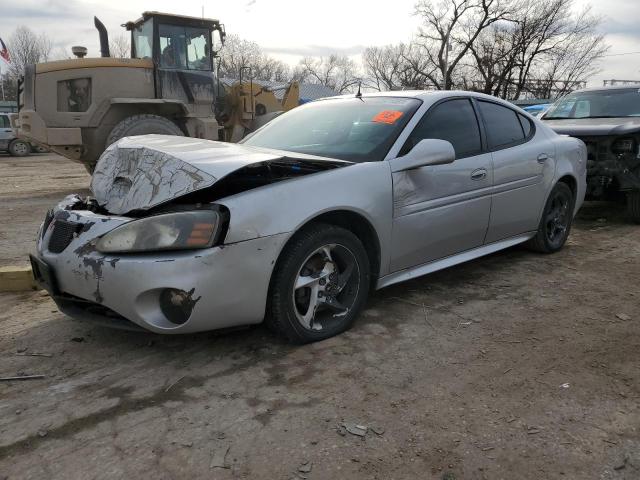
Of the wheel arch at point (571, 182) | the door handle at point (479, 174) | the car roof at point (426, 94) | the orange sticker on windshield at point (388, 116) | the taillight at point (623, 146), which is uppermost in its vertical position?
the car roof at point (426, 94)

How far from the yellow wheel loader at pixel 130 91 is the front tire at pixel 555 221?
6.74 metres

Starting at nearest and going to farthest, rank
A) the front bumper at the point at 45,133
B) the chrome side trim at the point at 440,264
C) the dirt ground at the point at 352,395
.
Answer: the dirt ground at the point at 352,395 < the chrome side trim at the point at 440,264 < the front bumper at the point at 45,133

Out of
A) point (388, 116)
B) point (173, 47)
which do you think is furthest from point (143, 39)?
point (388, 116)

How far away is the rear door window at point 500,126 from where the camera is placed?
444cm

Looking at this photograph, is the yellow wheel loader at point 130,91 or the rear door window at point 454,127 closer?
the rear door window at point 454,127

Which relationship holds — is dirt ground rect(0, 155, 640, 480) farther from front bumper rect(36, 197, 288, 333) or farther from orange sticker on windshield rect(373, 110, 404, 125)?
orange sticker on windshield rect(373, 110, 404, 125)

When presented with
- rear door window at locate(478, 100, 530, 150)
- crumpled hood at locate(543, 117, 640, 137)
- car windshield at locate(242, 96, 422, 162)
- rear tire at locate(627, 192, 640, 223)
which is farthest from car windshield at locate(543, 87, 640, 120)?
car windshield at locate(242, 96, 422, 162)

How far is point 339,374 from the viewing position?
290 centimetres

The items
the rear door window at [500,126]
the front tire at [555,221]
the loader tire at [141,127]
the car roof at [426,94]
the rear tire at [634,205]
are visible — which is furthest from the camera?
the loader tire at [141,127]

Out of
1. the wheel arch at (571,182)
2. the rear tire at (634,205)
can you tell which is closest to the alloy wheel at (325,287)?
the wheel arch at (571,182)

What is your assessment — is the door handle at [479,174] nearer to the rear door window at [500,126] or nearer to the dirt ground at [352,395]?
the rear door window at [500,126]

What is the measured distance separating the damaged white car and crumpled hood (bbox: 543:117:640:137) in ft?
8.98

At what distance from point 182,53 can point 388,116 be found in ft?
24.2

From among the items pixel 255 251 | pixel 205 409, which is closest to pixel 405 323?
pixel 255 251
